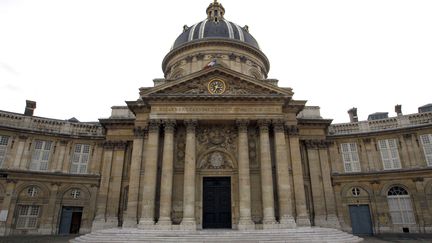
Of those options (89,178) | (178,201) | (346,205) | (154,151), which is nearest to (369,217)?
(346,205)

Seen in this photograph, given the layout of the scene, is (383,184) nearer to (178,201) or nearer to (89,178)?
(178,201)

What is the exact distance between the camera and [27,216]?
74.6ft

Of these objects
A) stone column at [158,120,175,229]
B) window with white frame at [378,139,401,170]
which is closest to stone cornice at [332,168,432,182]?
window with white frame at [378,139,401,170]

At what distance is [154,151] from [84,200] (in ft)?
A: 33.4

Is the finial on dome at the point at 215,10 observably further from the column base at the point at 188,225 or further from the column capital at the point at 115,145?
the column base at the point at 188,225

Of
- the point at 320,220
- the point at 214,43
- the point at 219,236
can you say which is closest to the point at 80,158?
the point at 219,236

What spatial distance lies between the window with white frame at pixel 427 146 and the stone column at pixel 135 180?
77.9 ft

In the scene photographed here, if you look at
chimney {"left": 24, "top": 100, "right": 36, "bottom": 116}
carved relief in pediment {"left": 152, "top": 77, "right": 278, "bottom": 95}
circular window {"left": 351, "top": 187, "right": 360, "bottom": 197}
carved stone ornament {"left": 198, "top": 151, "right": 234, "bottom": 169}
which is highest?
chimney {"left": 24, "top": 100, "right": 36, "bottom": 116}

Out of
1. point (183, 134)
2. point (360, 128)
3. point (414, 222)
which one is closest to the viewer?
point (183, 134)

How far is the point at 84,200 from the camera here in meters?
24.5

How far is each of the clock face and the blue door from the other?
1567 cm

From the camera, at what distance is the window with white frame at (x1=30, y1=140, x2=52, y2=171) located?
2405 cm

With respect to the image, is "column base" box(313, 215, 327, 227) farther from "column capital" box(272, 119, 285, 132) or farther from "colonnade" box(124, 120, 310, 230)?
"column capital" box(272, 119, 285, 132)

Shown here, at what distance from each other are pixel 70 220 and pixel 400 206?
28.6 m
